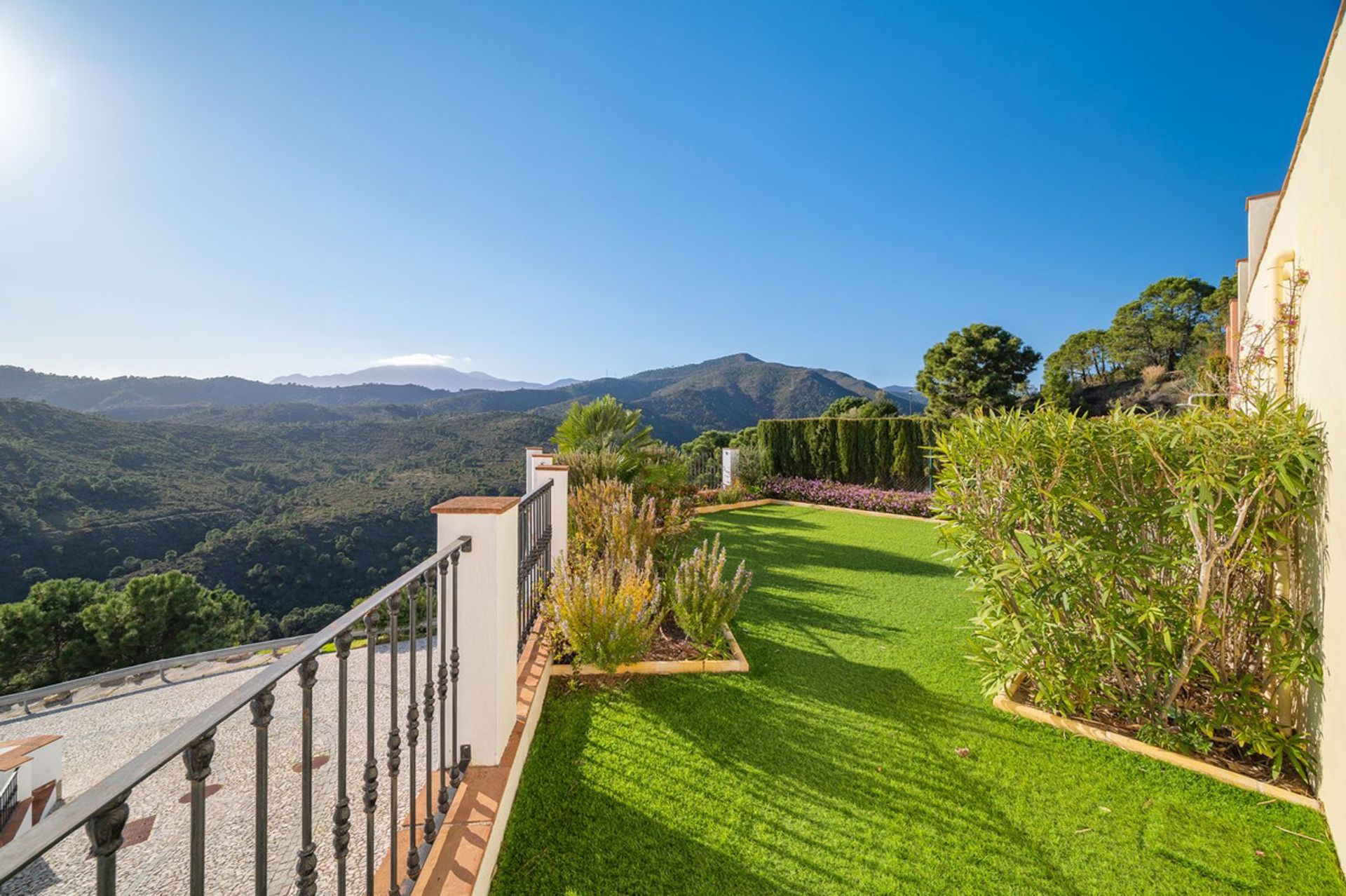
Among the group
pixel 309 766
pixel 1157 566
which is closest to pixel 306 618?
pixel 309 766

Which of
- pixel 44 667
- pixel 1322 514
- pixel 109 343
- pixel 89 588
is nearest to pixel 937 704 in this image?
pixel 1322 514

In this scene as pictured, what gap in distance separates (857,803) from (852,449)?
1224 centimetres

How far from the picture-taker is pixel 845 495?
1181cm

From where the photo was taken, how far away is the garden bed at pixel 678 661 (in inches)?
136

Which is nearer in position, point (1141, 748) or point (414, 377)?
point (1141, 748)

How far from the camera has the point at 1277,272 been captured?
2820 millimetres

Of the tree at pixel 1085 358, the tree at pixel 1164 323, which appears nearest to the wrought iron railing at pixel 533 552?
the tree at pixel 1164 323

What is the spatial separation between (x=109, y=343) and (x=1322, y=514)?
→ 30.5 meters

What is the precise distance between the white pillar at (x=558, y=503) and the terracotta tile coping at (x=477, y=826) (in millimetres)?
1938

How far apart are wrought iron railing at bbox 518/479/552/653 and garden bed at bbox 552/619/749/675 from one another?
43cm

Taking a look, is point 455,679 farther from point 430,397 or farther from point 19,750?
point 430,397

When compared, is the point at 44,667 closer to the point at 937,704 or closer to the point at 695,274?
the point at 695,274

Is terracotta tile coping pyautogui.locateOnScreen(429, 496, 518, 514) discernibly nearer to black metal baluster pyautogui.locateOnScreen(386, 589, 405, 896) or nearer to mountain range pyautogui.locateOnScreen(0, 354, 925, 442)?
black metal baluster pyautogui.locateOnScreen(386, 589, 405, 896)

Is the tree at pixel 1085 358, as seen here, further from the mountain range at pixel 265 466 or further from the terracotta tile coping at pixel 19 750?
the terracotta tile coping at pixel 19 750
